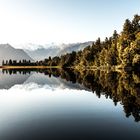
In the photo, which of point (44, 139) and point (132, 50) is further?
point (132, 50)

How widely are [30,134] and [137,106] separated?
1521 centimetres

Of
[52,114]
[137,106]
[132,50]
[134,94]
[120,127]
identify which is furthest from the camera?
[132,50]

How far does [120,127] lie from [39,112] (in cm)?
1072

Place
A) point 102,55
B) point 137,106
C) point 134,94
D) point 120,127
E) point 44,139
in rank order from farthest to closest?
point 102,55 < point 134,94 < point 137,106 < point 120,127 < point 44,139

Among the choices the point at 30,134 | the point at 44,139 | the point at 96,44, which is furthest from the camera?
the point at 96,44

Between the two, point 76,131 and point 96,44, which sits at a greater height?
point 96,44

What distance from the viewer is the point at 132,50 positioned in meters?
106

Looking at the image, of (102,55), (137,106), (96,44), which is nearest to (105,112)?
(137,106)

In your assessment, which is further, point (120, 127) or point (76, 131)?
point (120, 127)

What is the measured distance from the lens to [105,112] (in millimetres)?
33188

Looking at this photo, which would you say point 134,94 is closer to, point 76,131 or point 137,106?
point 137,106

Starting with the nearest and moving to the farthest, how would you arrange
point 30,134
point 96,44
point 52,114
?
point 30,134
point 52,114
point 96,44

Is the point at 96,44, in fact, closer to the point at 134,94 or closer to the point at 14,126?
the point at 134,94

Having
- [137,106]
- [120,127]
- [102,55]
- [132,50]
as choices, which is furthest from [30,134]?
[102,55]
